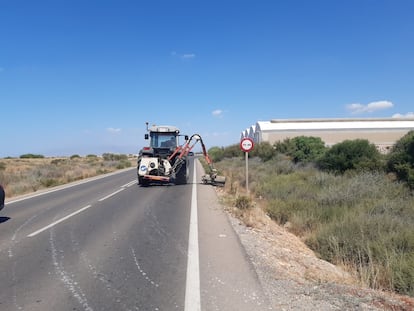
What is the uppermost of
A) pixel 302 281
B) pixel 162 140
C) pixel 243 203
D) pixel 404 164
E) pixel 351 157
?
pixel 162 140

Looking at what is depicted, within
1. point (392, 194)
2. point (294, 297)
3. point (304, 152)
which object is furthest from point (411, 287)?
point (304, 152)

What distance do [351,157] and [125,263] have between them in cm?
1830

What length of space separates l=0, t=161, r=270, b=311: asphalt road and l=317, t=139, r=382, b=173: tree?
492 inches

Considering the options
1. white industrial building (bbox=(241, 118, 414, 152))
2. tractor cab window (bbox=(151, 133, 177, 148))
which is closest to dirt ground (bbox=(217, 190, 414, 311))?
tractor cab window (bbox=(151, 133, 177, 148))

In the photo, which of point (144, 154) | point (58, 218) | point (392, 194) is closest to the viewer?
point (58, 218)

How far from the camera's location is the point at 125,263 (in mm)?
5867

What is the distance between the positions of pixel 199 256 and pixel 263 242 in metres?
1.76

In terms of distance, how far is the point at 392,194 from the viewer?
12703 mm

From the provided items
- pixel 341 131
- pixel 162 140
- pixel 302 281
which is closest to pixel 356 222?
pixel 302 281

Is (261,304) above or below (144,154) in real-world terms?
below

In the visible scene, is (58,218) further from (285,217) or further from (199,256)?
(285,217)

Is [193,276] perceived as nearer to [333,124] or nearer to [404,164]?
[404,164]

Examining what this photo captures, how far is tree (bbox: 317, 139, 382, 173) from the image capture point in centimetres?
1994

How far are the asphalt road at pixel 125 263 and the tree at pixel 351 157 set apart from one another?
1251 centimetres
